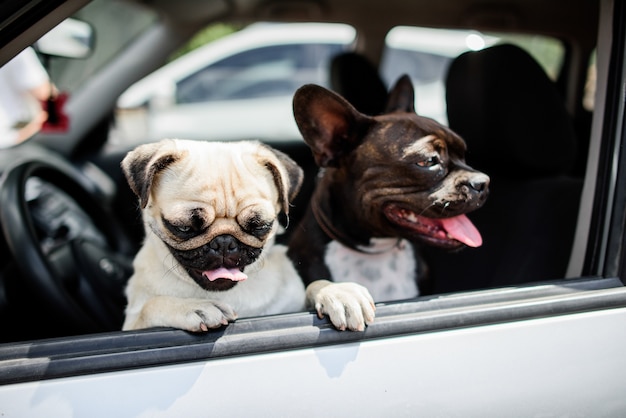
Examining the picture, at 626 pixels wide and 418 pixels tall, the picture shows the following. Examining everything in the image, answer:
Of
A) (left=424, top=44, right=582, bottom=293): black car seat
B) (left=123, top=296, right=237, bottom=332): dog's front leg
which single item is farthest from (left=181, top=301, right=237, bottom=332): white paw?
(left=424, top=44, right=582, bottom=293): black car seat

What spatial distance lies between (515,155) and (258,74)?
4.61 metres

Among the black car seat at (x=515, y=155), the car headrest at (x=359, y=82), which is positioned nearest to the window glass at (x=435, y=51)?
the car headrest at (x=359, y=82)

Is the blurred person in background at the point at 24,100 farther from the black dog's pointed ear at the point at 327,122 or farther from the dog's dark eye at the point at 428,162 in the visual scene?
the dog's dark eye at the point at 428,162

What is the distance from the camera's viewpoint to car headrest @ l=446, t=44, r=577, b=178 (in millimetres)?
2430

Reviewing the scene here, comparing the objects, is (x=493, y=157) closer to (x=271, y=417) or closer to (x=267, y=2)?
(x=271, y=417)

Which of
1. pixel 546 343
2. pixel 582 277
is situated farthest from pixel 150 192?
pixel 582 277

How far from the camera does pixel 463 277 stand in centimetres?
260

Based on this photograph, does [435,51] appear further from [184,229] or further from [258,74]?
[184,229]

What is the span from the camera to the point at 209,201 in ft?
5.17

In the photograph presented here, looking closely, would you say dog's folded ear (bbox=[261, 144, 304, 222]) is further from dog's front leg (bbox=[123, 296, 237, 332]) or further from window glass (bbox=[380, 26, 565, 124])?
window glass (bbox=[380, 26, 565, 124])

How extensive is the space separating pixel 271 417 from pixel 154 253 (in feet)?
2.30

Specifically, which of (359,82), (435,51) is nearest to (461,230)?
(359,82)

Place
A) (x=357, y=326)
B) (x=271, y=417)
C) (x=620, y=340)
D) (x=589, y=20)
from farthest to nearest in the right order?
(x=589, y=20) < (x=620, y=340) < (x=357, y=326) < (x=271, y=417)

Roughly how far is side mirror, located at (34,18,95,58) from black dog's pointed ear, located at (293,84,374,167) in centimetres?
150
